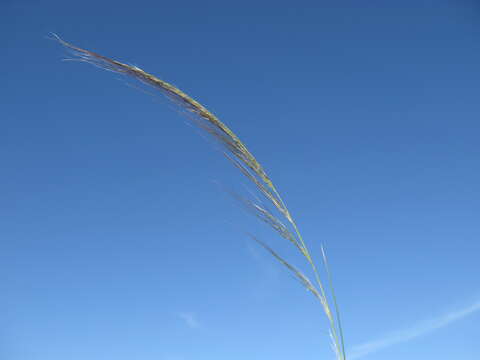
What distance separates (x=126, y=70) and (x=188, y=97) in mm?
226

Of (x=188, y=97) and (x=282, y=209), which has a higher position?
(x=188, y=97)

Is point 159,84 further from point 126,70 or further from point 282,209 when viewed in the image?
point 282,209

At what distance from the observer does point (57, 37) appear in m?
1.45

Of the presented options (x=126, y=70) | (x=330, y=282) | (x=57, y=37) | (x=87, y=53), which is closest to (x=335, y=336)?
(x=330, y=282)

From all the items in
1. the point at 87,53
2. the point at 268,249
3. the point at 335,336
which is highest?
the point at 87,53

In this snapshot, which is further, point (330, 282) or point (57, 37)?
point (57, 37)

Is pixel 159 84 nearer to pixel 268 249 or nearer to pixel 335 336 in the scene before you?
pixel 268 249

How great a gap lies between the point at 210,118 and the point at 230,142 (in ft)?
0.35

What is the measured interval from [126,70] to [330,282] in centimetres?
94

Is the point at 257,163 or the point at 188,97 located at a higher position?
the point at 188,97

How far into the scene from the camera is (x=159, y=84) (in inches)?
50.8

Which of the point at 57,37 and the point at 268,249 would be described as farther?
the point at 57,37

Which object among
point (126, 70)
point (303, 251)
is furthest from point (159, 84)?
point (303, 251)

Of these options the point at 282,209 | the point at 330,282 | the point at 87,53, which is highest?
the point at 87,53
